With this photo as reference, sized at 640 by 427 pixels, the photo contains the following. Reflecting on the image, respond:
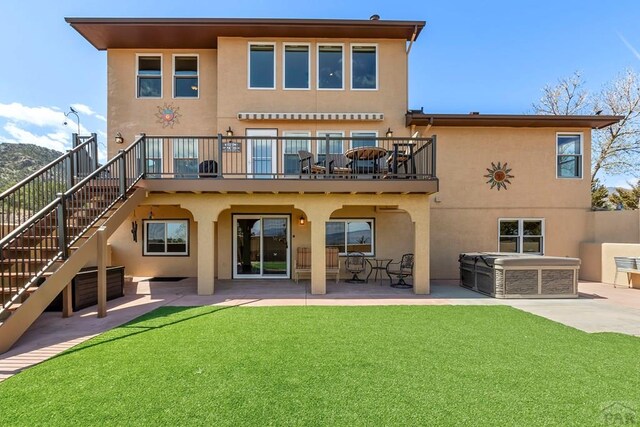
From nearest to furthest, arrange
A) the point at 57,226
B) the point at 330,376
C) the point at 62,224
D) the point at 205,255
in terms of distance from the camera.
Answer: the point at 330,376
the point at 62,224
the point at 57,226
the point at 205,255

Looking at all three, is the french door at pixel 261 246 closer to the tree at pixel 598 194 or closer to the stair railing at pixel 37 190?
the stair railing at pixel 37 190

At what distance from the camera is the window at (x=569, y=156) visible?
36.2 ft

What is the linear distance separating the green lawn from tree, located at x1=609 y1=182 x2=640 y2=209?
21.3 meters

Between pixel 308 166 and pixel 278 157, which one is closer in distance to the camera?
pixel 308 166

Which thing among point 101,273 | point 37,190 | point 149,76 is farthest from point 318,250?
point 149,76

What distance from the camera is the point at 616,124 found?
1994 centimetres

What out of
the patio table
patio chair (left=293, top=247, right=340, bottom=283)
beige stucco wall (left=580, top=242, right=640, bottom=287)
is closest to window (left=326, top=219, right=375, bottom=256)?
the patio table

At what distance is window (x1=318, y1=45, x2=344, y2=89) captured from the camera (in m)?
10.7

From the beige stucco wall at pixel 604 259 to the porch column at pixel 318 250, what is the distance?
9588mm

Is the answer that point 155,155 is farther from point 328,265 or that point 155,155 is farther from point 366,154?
point 366,154

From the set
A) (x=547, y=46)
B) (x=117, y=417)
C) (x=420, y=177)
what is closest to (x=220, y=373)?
(x=117, y=417)

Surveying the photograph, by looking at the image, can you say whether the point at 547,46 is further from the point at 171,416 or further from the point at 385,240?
the point at 171,416

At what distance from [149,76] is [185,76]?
1.28m

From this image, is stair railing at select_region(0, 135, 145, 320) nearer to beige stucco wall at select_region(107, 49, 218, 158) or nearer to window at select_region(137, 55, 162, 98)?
beige stucco wall at select_region(107, 49, 218, 158)
